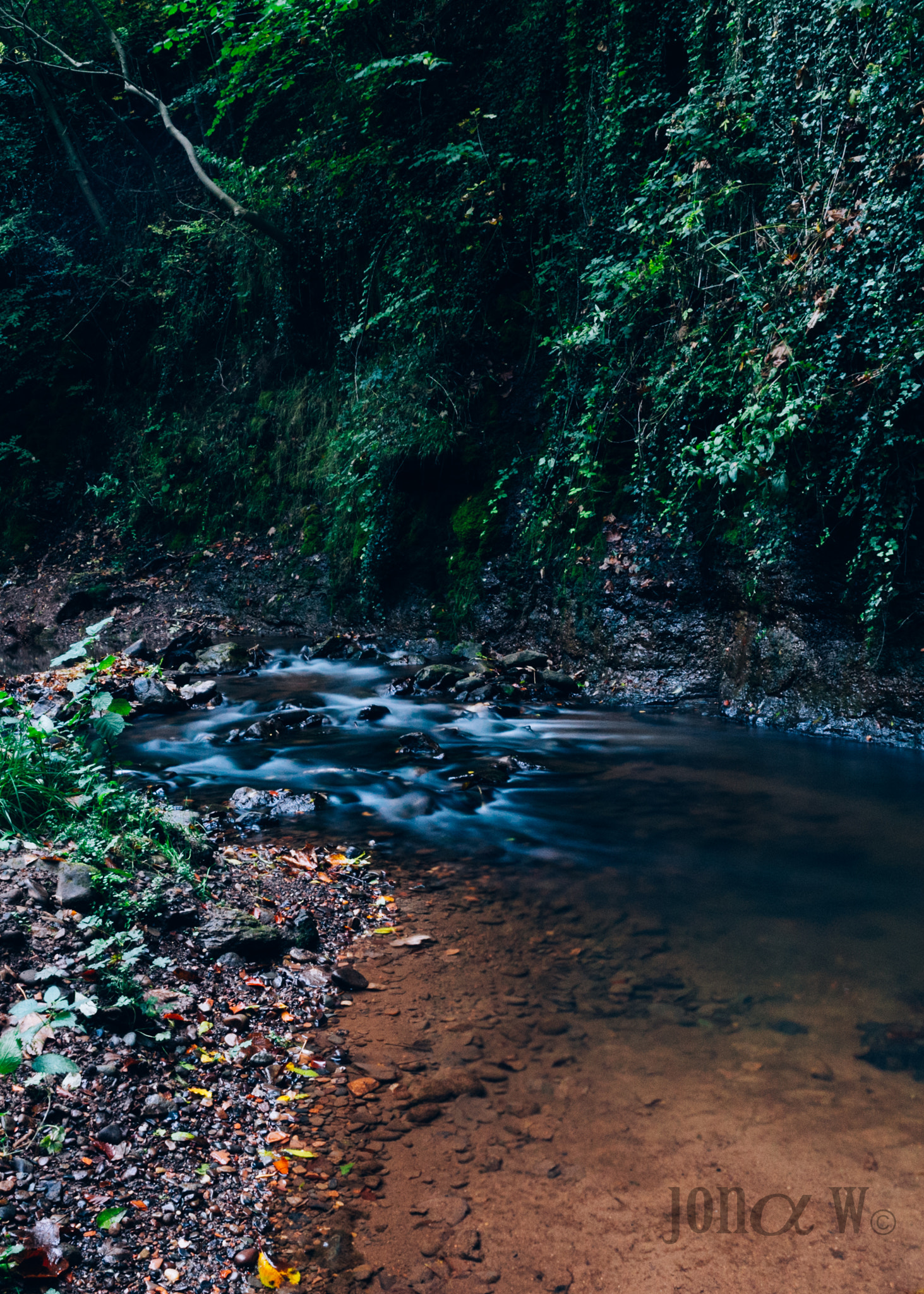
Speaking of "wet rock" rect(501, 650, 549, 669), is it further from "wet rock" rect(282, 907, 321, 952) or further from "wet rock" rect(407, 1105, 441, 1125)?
"wet rock" rect(407, 1105, 441, 1125)

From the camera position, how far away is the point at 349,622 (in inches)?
451

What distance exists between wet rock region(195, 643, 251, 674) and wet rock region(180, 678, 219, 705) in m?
1.05

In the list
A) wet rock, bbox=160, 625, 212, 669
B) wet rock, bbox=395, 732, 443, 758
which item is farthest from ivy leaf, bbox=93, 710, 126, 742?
wet rock, bbox=160, 625, 212, 669

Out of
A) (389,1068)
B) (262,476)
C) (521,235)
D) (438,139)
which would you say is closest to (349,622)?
(262,476)

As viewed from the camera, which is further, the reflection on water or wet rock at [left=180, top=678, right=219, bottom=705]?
wet rock at [left=180, top=678, right=219, bottom=705]

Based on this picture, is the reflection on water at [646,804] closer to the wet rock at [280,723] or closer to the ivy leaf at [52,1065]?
the wet rock at [280,723]

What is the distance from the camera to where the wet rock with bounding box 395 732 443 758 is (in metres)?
7.01

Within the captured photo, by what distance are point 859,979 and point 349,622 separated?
29.0 ft

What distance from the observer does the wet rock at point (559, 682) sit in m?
8.69

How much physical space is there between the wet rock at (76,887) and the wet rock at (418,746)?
3787 millimetres

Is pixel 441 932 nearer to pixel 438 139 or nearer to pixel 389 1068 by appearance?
pixel 389 1068

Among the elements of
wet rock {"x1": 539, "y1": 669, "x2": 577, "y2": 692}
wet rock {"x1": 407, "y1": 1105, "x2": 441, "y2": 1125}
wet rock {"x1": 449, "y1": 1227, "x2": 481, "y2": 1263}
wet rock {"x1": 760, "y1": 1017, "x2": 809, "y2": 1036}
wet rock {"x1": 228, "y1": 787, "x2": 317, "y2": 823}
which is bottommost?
wet rock {"x1": 228, "y1": 787, "x2": 317, "y2": 823}

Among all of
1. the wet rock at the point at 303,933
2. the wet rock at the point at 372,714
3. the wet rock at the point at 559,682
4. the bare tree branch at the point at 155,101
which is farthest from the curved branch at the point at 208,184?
the wet rock at the point at 303,933

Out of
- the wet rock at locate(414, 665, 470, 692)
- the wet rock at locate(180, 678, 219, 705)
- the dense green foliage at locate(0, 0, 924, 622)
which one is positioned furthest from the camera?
the wet rock at locate(414, 665, 470, 692)
